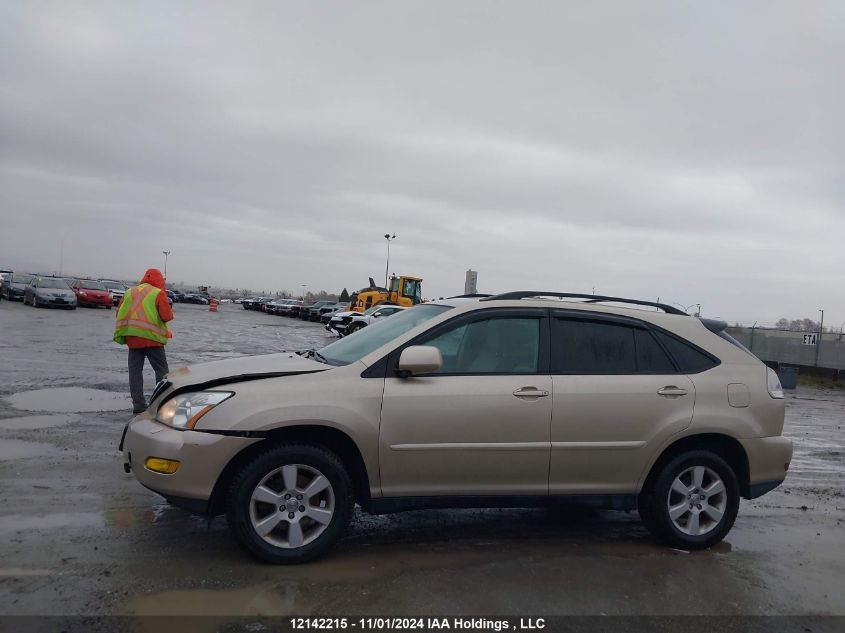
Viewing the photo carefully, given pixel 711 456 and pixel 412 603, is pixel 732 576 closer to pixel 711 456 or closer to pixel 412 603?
pixel 711 456

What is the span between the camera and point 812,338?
22.7 m

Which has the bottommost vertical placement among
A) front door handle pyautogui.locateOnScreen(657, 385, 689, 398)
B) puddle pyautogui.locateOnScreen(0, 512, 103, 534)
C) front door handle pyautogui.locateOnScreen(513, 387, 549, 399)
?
puddle pyautogui.locateOnScreen(0, 512, 103, 534)

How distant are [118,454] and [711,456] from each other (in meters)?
5.29

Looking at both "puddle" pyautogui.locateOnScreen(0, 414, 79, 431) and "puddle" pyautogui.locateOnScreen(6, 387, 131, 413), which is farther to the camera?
"puddle" pyautogui.locateOnScreen(6, 387, 131, 413)

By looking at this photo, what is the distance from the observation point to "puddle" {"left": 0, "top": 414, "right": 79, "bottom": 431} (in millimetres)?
7270

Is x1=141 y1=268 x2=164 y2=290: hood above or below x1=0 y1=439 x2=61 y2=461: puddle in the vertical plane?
above

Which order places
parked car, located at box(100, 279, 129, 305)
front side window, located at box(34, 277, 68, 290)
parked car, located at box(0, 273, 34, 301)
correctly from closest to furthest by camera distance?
front side window, located at box(34, 277, 68, 290)
parked car, located at box(0, 273, 34, 301)
parked car, located at box(100, 279, 129, 305)

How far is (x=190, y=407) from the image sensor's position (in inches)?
165

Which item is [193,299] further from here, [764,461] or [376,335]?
[764,461]

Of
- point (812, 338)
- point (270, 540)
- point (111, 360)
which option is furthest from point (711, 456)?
point (812, 338)

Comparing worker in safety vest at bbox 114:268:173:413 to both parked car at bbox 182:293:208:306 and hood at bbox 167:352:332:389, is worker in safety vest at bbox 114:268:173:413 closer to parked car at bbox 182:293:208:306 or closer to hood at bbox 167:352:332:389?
hood at bbox 167:352:332:389

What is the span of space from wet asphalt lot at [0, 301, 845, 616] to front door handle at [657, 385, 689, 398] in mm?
1115

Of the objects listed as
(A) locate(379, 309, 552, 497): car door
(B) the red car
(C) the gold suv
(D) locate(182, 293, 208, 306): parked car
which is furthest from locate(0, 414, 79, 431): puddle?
(D) locate(182, 293, 208, 306): parked car

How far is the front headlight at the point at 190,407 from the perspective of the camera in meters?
4.14
